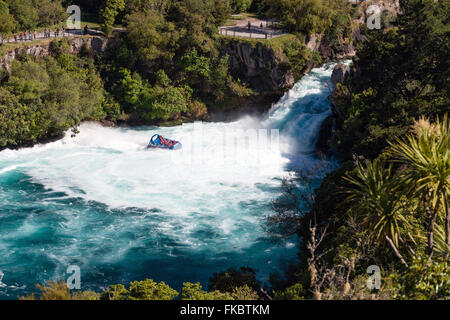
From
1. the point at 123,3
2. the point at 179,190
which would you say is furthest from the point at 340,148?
the point at 123,3

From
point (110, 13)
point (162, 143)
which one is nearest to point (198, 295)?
point (162, 143)

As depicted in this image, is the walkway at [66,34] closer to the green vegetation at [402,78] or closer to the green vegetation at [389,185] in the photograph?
the green vegetation at [389,185]

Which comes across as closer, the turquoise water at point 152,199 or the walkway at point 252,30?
the turquoise water at point 152,199

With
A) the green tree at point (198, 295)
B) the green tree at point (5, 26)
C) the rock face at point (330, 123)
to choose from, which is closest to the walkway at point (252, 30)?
the rock face at point (330, 123)

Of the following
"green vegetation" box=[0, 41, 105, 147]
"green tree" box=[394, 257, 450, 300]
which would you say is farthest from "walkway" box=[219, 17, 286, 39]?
"green tree" box=[394, 257, 450, 300]

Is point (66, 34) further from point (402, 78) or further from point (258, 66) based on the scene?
point (402, 78)

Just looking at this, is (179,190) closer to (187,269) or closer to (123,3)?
(187,269)

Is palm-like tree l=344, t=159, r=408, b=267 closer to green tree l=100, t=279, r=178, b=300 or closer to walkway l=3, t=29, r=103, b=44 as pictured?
green tree l=100, t=279, r=178, b=300
